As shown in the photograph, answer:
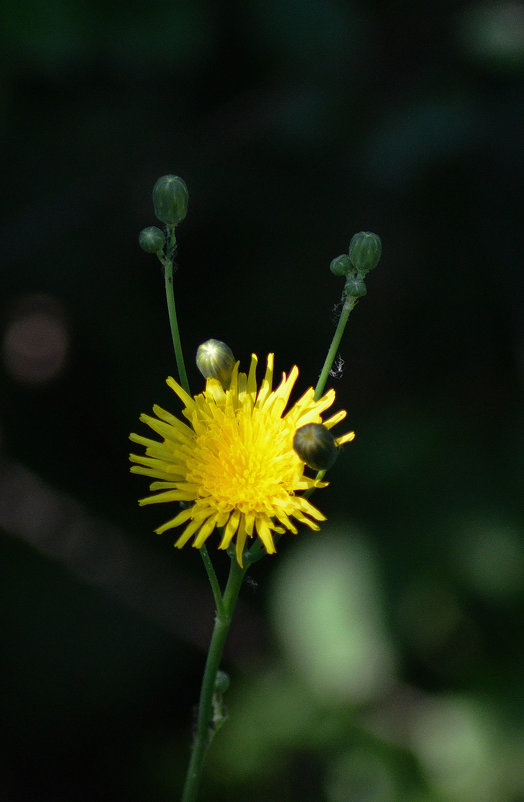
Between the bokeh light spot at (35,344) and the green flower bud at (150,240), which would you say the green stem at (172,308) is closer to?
the green flower bud at (150,240)

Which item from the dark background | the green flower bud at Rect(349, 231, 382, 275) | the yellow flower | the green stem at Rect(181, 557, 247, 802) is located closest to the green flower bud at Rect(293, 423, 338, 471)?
the yellow flower

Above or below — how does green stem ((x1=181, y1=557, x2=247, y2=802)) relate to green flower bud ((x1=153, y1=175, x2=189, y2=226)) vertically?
below

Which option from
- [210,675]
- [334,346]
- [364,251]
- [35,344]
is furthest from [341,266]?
[35,344]

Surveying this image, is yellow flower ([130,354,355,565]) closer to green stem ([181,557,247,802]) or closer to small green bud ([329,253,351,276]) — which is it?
green stem ([181,557,247,802])

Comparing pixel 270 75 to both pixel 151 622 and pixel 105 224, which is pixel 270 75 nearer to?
pixel 105 224

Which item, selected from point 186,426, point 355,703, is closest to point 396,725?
point 355,703

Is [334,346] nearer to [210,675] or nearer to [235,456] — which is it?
[235,456]
